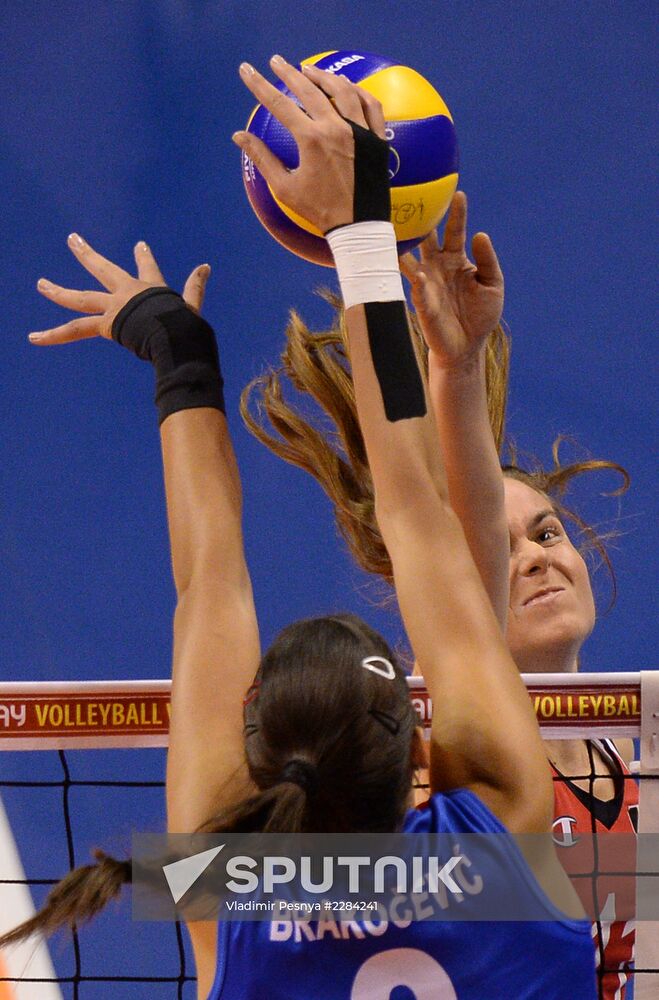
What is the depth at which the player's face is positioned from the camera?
309cm

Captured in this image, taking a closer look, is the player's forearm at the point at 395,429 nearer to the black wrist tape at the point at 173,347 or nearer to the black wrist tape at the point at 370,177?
the black wrist tape at the point at 370,177

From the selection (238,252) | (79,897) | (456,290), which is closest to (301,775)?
(79,897)

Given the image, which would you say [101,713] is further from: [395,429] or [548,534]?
[548,534]

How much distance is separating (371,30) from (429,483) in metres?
5.70

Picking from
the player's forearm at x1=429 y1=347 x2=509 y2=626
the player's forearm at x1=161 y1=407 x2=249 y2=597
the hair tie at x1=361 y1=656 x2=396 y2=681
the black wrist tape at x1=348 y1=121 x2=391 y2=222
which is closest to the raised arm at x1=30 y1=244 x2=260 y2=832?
the player's forearm at x1=161 y1=407 x2=249 y2=597

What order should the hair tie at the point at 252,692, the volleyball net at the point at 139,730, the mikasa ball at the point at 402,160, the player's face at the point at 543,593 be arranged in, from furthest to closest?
1. the player's face at the point at 543,593
2. the volleyball net at the point at 139,730
3. the mikasa ball at the point at 402,160
4. the hair tie at the point at 252,692

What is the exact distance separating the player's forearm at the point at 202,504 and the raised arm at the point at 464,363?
1.93ft

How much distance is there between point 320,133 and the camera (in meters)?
1.66

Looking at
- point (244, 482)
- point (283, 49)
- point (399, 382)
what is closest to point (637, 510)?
point (244, 482)

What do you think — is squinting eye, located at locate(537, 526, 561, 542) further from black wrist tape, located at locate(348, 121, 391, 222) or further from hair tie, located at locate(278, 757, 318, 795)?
hair tie, located at locate(278, 757, 318, 795)

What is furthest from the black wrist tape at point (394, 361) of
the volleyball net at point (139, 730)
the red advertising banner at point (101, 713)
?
the red advertising banner at point (101, 713)

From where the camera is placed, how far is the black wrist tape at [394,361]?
1.63m

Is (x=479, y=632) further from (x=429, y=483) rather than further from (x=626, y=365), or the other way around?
(x=626, y=365)

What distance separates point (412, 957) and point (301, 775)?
25 centimetres
